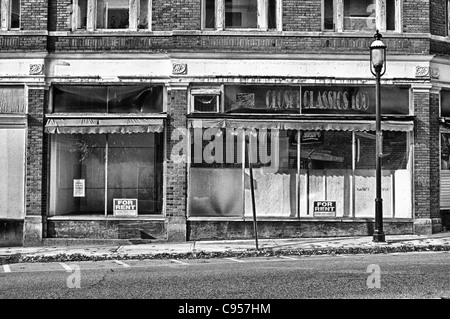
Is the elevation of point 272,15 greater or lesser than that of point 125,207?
greater

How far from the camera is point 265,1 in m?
16.3

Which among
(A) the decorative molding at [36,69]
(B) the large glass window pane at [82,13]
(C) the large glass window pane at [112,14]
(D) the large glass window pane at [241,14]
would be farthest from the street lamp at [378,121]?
(A) the decorative molding at [36,69]

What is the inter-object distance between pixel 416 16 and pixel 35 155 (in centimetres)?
1124

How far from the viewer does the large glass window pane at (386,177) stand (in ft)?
53.1

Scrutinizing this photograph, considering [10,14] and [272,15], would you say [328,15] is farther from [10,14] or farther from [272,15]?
[10,14]

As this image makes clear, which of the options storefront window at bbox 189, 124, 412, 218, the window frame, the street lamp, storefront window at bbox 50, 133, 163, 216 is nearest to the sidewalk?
the street lamp

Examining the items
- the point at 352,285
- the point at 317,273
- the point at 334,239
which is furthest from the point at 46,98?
the point at 352,285

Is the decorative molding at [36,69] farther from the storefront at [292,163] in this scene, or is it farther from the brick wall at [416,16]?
the brick wall at [416,16]

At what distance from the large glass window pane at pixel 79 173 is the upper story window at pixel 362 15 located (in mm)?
7231

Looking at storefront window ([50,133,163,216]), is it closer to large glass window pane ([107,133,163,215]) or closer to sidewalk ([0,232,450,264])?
large glass window pane ([107,133,163,215])

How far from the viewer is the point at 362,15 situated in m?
16.5

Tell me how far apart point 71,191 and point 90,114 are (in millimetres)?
2230

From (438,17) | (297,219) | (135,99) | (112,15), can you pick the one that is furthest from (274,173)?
(438,17)
